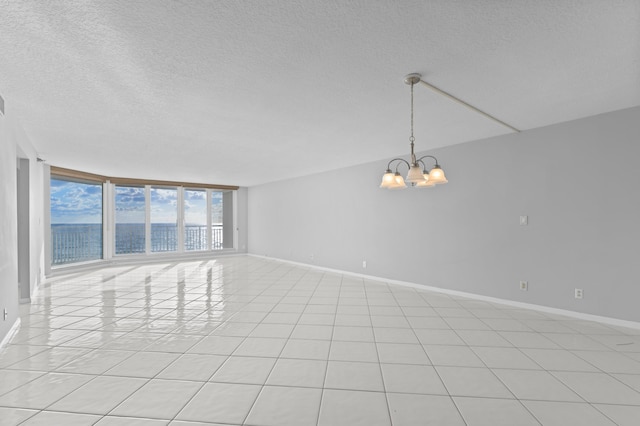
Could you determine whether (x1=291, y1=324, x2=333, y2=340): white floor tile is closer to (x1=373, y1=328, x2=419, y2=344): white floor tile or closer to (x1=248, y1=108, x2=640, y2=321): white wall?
(x1=373, y1=328, x2=419, y2=344): white floor tile

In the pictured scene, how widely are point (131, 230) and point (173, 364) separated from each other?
779 cm

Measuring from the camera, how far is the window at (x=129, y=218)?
7898 millimetres

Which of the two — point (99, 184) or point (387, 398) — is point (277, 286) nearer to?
point (387, 398)

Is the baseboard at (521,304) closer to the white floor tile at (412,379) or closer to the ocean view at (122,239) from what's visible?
the white floor tile at (412,379)

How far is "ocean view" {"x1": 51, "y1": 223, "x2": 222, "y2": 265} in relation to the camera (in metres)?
7.01

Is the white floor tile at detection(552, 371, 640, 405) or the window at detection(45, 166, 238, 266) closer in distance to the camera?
the white floor tile at detection(552, 371, 640, 405)

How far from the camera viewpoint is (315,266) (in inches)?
278

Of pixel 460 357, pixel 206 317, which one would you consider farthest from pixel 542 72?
pixel 206 317

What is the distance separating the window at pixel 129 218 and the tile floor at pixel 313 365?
4352 millimetres

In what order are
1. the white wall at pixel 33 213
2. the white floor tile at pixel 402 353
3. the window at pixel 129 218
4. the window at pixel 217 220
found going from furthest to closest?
the window at pixel 217 220 < the window at pixel 129 218 < the white wall at pixel 33 213 < the white floor tile at pixel 402 353

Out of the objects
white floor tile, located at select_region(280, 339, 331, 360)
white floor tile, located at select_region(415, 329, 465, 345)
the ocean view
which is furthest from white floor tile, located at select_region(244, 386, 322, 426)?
the ocean view

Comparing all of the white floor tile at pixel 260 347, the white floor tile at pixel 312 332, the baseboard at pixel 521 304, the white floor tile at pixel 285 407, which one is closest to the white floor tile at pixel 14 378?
the white floor tile at pixel 260 347

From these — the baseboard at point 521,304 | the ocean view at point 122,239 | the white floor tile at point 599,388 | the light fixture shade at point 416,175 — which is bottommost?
the baseboard at point 521,304

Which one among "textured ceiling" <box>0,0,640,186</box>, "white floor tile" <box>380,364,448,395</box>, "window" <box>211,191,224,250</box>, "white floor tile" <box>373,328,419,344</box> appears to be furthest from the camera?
"window" <box>211,191,224,250</box>
